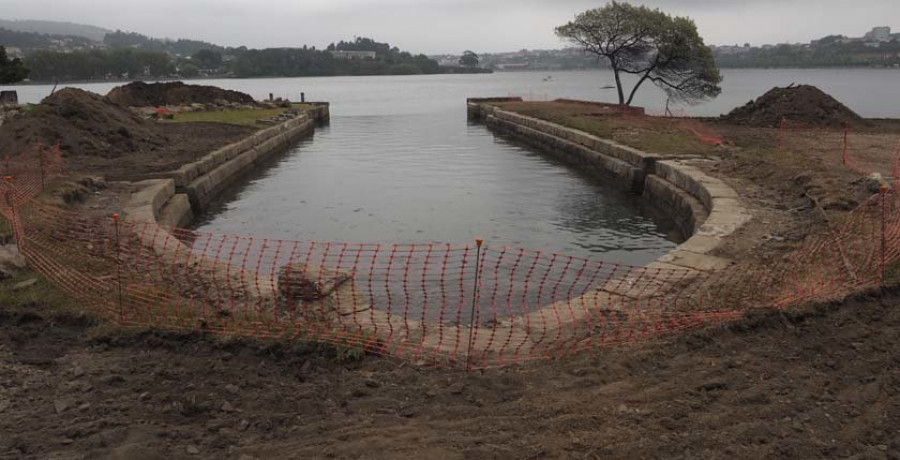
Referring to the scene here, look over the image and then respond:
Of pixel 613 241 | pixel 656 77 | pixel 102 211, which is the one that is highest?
pixel 656 77

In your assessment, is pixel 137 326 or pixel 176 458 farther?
pixel 137 326

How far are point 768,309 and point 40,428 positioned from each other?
5.44 meters

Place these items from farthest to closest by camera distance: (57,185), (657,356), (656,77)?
(656,77), (57,185), (657,356)

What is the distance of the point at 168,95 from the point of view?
117 feet

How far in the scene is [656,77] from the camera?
34625mm

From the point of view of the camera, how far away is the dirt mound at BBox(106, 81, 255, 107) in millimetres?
33872

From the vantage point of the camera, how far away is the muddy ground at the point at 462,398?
12.1ft

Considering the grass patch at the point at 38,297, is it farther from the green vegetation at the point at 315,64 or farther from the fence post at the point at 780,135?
the green vegetation at the point at 315,64

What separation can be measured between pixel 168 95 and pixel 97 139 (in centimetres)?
2088

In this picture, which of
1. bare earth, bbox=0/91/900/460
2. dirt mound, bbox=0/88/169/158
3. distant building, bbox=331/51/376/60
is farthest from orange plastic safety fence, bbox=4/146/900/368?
distant building, bbox=331/51/376/60

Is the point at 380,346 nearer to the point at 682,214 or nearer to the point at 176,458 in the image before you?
the point at 176,458

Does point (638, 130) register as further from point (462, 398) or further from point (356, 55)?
point (356, 55)

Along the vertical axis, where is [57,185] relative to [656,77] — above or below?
below

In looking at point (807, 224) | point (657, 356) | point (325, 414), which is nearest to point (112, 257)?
point (325, 414)
